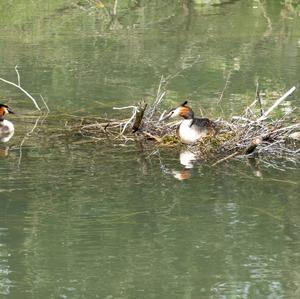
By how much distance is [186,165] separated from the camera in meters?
10.7

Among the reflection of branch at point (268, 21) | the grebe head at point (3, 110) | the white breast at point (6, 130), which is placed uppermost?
the grebe head at point (3, 110)

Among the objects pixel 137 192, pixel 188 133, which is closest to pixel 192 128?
pixel 188 133

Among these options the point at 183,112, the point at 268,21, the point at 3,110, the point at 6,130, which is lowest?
the point at 268,21

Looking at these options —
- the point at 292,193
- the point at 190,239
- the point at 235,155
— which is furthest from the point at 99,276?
the point at 235,155

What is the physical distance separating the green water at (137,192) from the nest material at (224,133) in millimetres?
257

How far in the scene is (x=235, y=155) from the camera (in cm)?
1093

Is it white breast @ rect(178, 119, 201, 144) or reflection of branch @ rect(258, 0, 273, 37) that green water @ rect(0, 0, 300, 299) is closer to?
white breast @ rect(178, 119, 201, 144)

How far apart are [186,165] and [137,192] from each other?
120 centimetres

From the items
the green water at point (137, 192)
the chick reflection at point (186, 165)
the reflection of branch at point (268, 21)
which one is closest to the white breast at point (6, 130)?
the green water at point (137, 192)

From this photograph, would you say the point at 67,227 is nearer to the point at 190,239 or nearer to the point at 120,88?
the point at 190,239

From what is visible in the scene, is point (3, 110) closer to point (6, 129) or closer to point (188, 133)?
point (6, 129)

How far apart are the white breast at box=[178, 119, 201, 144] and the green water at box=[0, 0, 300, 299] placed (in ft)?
0.81

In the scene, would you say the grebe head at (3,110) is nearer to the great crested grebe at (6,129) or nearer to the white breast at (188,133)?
the great crested grebe at (6,129)

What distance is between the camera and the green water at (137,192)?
750 centimetres
